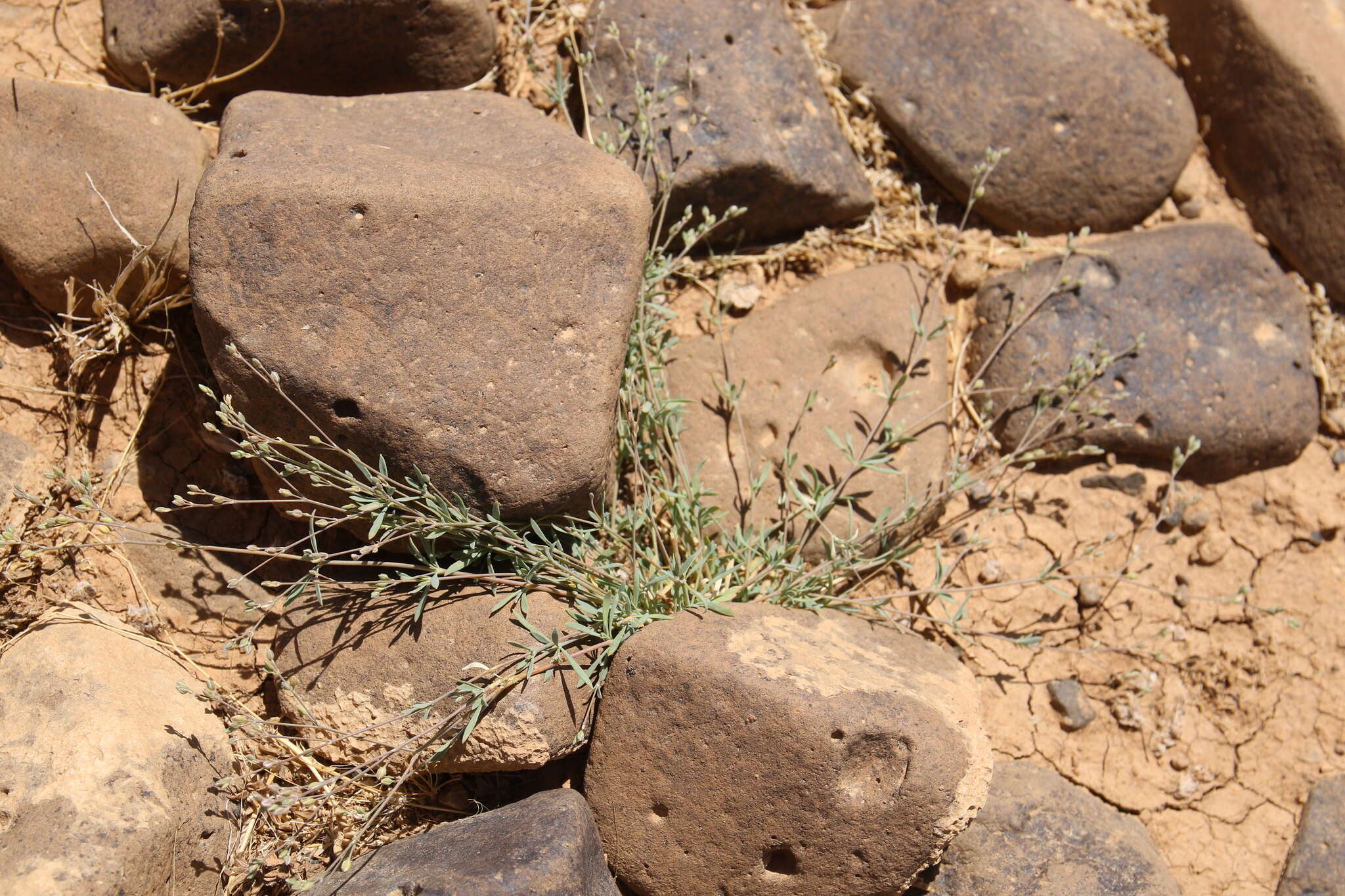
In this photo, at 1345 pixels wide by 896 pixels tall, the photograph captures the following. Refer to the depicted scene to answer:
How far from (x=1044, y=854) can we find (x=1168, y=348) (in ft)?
4.91

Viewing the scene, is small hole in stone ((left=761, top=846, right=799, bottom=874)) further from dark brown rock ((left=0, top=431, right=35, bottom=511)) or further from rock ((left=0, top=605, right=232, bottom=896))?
dark brown rock ((left=0, top=431, right=35, bottom=511))

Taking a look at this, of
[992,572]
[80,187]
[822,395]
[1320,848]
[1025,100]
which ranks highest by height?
[1025,100]

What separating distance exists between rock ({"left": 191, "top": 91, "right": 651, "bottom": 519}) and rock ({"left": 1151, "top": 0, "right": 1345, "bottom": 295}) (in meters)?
2.19

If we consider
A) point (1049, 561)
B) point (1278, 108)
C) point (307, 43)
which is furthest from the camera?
point (1278, 108)

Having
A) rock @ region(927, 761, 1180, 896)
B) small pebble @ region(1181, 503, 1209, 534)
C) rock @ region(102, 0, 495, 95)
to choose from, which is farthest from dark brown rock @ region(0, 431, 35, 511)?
small pebble @ region(1181, 503, 1209, 534)

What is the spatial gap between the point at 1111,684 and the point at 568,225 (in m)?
2.04

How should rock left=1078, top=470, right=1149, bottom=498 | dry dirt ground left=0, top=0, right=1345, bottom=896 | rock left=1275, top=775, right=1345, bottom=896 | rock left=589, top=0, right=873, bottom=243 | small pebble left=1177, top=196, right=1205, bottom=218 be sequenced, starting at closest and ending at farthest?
dry dirt ground left=0, top=0, right=1345, bottom=896 < rock left=1275, top=775, right=1345, bottom=896 < rock left=589, top=0, right=873, bottom=243 < rock left=1078, top=470, right=1149, bottom=498 < small pebble left=1177, top=196, right=1205, bottom=218

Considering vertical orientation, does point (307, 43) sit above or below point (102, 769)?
above

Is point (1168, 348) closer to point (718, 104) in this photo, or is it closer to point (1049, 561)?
point (1049, 561)

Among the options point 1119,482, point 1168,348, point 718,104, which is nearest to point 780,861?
point 1119,482

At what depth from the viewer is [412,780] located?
2418mm

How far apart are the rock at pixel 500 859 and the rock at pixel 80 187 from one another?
1.59 m

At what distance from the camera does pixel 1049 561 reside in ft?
9.44

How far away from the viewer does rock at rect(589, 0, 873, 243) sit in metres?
2.74
